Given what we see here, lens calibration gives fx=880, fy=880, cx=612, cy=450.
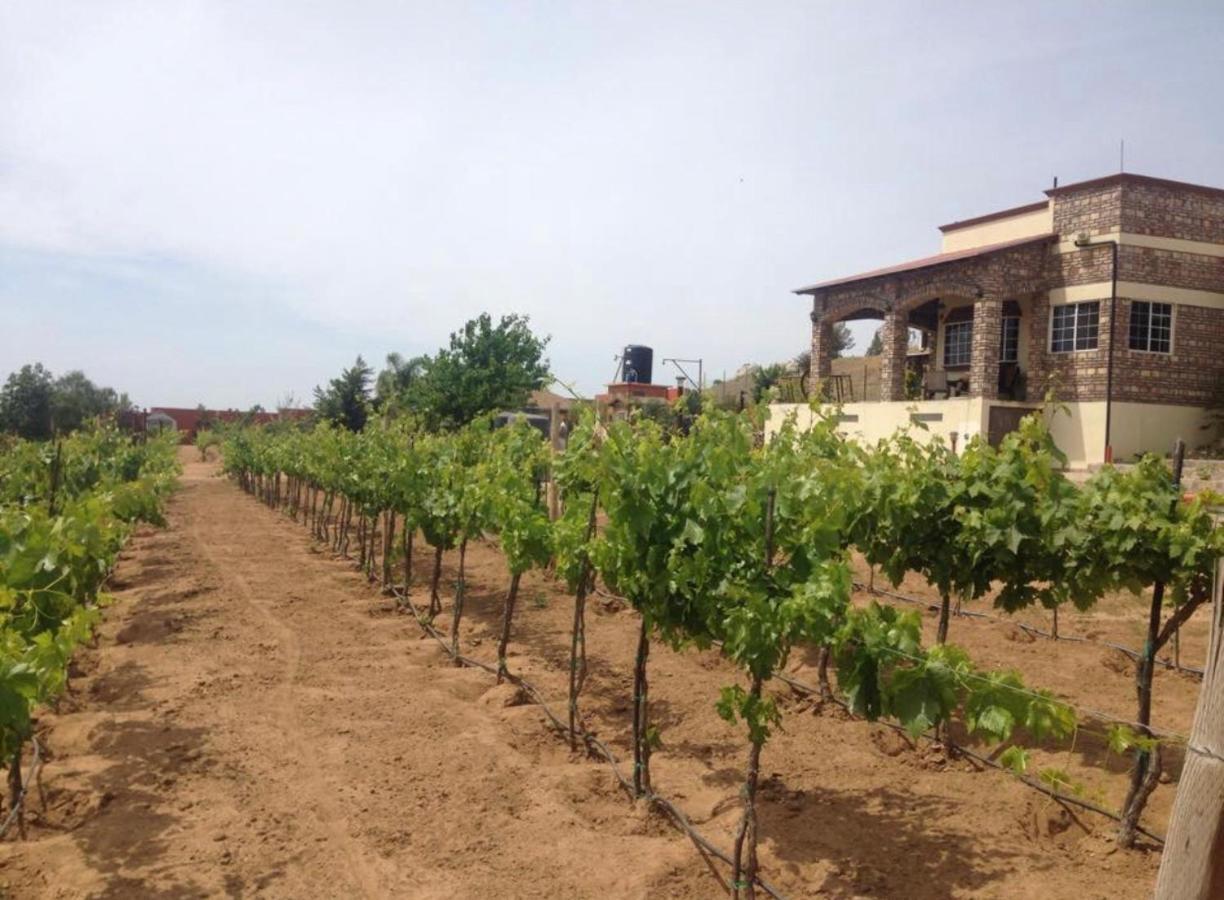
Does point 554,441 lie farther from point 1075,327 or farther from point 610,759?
point 1075,327

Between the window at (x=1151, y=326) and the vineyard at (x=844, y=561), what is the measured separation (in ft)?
45.5

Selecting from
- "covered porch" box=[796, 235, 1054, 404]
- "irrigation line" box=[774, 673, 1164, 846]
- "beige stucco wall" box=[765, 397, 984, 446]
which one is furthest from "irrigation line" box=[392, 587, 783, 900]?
"covered porch" box=[796, 235, 1054, 404]

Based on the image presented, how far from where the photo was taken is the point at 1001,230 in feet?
73.6

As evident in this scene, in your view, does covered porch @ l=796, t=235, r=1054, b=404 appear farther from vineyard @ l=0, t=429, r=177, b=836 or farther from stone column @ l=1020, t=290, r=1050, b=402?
vineyard @ l=0, t=429, r=177, b=836

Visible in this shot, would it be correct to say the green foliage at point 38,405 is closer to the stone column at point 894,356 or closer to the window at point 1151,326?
the stone column at point 894,356

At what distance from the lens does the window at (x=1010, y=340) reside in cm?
2156

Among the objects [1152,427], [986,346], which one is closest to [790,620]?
[986,346]

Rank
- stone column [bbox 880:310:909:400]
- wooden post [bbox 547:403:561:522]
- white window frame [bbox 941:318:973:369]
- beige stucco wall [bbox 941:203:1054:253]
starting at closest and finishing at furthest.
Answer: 1. wooden post [bbox 547:403:561:522]
2. beige stucco wall [bbox 941:203:1054:253]
3. stone column [bbox 880:310:909:400]
4. white window frame [bbox 941:318:973:369]

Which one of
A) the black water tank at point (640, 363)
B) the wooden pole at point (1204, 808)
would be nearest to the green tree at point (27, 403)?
the black water tank at point (640, 363)

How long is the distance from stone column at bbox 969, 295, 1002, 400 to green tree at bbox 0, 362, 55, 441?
131 ft

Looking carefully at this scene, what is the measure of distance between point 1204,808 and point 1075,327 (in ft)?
66.7

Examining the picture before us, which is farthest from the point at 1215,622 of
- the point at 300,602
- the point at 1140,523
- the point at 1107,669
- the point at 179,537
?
the point at 179,537

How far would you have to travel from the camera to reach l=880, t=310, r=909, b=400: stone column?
2220cm

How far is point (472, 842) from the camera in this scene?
191 inches
